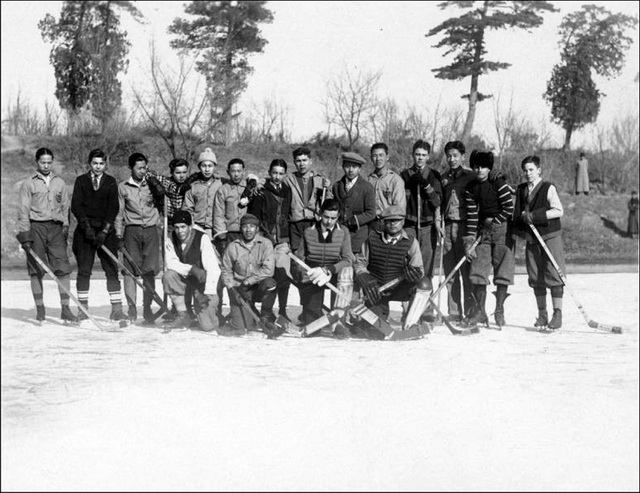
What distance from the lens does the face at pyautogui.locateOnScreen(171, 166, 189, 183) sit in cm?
706

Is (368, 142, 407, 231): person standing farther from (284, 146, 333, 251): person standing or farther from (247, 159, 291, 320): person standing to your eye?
(247, 159, 291, 320): person standing

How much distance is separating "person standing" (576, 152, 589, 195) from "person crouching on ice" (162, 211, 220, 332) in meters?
19.5

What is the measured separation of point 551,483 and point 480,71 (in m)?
17.1

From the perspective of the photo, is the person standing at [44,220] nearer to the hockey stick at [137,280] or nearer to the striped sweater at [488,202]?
the hockey stick at [137,280]

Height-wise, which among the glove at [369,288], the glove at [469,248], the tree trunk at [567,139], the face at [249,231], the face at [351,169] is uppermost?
the tree trunk at [567,139]

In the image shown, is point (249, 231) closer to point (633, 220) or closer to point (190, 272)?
point (190, 272)

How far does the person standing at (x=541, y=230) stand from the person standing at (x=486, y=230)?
194mm

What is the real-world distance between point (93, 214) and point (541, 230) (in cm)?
431

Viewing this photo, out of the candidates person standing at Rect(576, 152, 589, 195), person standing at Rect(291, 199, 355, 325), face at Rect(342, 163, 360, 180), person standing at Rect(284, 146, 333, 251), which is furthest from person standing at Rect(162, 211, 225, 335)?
person standing at Rect(576, 152, 589, 195)

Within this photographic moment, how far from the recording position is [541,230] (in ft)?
22.5

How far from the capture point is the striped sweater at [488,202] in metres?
6.68

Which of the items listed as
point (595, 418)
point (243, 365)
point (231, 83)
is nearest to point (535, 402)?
point (595, 418)

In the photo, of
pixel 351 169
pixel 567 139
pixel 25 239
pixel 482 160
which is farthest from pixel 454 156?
pixel 567 139

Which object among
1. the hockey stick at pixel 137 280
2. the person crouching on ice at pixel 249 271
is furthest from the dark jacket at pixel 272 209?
the hockey stick at pixel 137 280
